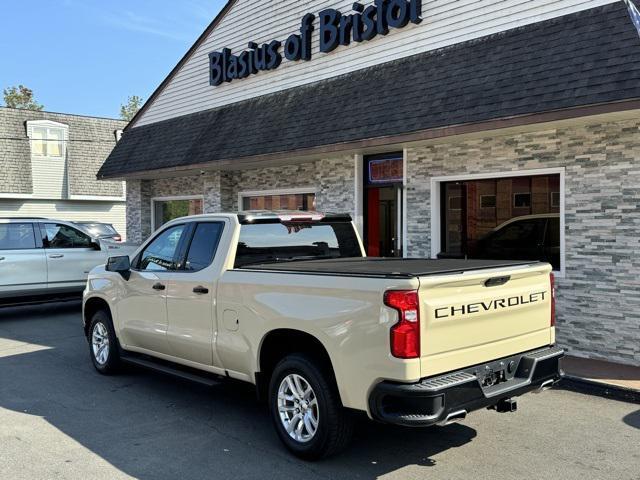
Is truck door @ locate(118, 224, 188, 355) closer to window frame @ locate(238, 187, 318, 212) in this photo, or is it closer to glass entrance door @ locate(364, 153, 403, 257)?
glass entrance door @ locate(364, 153, 403, 257)

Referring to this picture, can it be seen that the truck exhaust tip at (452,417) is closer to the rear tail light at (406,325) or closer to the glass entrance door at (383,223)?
the rear tail light at (406,325)

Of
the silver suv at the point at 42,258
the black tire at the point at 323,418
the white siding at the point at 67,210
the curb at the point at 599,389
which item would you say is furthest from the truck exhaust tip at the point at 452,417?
the white siding at the point at 67,210

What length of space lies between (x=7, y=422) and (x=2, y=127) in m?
24.1

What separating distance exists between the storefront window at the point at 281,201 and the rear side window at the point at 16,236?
485 centimetres

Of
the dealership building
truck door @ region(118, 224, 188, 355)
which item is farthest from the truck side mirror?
the dealership building

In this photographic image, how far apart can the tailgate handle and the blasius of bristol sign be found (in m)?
6.59

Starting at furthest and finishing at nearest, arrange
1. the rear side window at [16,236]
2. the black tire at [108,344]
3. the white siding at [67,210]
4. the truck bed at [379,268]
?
the white siding at [67,210], the rear side window at [16,236], the black tire at [108,344], the truck bed at [379,268]

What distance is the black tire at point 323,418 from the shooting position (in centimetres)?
434

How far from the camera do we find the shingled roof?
23.2 feet

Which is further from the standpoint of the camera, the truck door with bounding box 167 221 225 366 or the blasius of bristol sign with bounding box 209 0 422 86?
the blasius of bristol sign with bounding box 209 0 422 86

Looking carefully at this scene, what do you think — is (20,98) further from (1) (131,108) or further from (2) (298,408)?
(2) (298,408)

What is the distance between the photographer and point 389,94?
381 inches

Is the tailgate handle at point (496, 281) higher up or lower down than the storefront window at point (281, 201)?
lower down

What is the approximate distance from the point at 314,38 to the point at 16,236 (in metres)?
6.82
